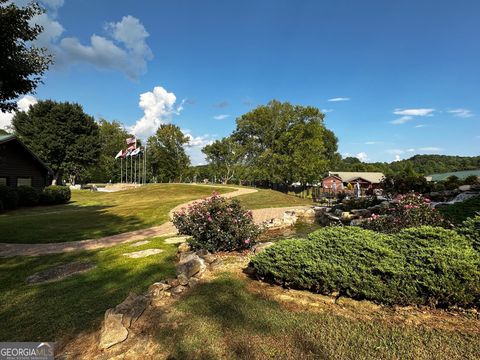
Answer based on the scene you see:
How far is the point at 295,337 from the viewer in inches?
111

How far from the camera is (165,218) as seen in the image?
14102 millimetres

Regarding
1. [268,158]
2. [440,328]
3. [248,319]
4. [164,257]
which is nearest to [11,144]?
[164,257]

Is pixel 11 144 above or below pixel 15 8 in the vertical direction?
below

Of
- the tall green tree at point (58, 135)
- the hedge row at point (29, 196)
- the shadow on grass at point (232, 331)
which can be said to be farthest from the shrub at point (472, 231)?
the tall green tree at point (58, 135)

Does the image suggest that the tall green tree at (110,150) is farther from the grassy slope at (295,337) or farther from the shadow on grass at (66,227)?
the grassy slope at (295,337)

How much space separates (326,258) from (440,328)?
4.30ft

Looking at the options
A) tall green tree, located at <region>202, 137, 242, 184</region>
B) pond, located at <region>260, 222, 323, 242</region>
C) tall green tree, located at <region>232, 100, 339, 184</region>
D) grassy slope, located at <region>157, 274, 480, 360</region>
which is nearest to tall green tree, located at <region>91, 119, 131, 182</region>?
tall green tree, located at <region>202, 137, 242, 184</region>

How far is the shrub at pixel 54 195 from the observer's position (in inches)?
815

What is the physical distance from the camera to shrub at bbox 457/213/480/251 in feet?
11.6

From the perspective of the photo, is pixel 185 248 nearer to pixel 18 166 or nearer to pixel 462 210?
pixel 462 210

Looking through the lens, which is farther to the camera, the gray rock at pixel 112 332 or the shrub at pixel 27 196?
the shrub at pixel 27 196

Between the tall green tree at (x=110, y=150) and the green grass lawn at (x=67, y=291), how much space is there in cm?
5730

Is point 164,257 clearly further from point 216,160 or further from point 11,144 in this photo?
point 216,160

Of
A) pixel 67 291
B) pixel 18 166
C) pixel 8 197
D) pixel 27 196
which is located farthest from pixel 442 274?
pixel 18 166
